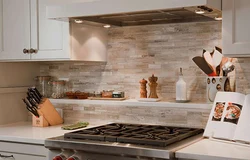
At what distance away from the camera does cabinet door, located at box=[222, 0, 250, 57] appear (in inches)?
97.0

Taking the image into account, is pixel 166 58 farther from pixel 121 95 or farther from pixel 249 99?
pixel 249 99

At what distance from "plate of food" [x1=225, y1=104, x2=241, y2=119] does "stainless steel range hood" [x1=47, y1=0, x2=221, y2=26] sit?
1.97ft

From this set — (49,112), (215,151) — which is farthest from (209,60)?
(49,112)

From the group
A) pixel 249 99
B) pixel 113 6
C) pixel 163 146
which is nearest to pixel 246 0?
pixel 249 99

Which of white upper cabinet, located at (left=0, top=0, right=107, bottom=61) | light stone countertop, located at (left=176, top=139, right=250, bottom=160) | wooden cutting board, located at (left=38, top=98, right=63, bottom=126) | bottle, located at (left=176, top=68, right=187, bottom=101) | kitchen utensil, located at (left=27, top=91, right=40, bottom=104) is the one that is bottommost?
light stone countertop, located at (left=176, top=139, right=250, bottom=160)

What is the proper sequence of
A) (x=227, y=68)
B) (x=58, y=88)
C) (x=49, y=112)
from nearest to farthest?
(x=227, y=68)
(x=49, y=112)
(x=58, y=88)

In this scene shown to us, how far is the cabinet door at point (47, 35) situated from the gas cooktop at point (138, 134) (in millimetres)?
635

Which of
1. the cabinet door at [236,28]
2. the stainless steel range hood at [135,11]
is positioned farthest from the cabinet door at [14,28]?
the cabinet door at [236,28]

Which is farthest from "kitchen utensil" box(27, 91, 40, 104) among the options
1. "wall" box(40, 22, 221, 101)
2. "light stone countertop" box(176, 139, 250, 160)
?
"light stone countertop" box(176, 139, 250, 160)

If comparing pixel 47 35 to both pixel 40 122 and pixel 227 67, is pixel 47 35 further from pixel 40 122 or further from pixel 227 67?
pixel 227 67

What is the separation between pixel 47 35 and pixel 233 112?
4.86 ft

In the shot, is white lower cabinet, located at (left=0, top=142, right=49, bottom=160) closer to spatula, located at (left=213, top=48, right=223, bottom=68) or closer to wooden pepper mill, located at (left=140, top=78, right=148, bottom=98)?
wooden pepper mill, located at (left=140, top=78, right=148, bottom=98)

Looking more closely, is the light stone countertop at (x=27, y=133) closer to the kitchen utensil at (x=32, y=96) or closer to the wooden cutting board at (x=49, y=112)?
the wooden cutting board at (x=49, y=112)

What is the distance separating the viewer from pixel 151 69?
3.20 m
